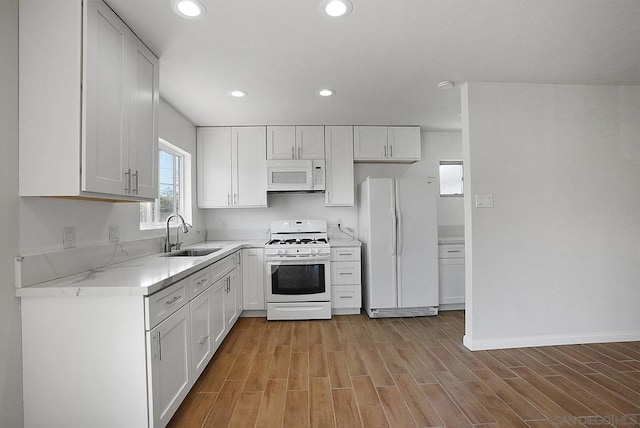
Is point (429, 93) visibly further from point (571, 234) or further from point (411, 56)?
point (571, 234)

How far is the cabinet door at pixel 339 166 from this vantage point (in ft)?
12.6

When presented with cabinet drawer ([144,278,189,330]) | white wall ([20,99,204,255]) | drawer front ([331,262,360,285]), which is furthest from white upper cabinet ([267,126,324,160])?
cabinet drawer ([144,278,189,330])

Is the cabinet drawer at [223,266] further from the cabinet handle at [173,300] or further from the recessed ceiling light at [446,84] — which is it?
the recessed ceiling light at [446,84]

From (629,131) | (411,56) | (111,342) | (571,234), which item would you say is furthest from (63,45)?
(629,131)

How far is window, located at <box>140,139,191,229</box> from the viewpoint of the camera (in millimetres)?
2869

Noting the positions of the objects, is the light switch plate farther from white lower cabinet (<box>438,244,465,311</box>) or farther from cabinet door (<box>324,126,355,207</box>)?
cabinet door (<box>324,126,355,207</box>)

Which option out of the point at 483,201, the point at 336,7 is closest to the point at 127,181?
the point at 336,7

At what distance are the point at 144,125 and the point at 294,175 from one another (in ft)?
6.57

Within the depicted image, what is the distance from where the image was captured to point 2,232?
4.44 feet

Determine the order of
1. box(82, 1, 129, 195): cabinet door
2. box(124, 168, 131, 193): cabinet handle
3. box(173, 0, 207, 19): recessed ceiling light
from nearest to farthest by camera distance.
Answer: box(82, 1, 129, 195): cabinet door, box(173, 0, 207, 19): recessed ceiling light, box(124, 168, 131, 193): cabinet handle

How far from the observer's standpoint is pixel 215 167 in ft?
12.5

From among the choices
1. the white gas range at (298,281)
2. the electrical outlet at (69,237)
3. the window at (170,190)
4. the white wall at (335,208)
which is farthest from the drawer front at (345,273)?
the electrical outlet at (69,237)

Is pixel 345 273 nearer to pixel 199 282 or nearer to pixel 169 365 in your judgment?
pixel 199 282

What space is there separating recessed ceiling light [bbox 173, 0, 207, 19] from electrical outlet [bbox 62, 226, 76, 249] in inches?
55.2
